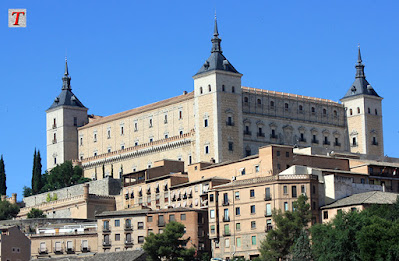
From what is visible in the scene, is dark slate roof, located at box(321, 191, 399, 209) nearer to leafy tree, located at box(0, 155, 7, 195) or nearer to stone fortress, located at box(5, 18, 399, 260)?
stone fortress, located at box(5, 18, 399, 260)

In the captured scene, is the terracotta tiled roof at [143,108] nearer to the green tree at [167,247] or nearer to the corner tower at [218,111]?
the corner tower at [218,111]

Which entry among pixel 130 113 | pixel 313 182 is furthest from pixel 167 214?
pixel 130 113

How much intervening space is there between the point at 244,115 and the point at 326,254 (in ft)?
139

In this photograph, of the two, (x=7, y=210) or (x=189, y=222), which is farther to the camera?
(x=7, y=210)

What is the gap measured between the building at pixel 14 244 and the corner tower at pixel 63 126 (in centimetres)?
4118

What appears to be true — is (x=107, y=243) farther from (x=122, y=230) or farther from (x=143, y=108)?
(x=143, y=108)

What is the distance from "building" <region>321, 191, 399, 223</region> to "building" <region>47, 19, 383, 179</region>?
27.4 metres

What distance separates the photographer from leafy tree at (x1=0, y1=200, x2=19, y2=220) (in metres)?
113

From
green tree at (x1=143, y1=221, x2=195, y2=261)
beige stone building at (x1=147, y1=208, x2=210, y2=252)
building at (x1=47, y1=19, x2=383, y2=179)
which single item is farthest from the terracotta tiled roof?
green tree at (x1=143, y1=221, x2=195, y2=261)

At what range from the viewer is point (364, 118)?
402 ft

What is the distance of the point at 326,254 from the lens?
71.8 metres

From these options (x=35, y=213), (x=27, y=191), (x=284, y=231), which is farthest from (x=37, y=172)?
(x=284, y=231)

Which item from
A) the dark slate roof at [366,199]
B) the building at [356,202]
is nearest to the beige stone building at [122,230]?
the building at [356,202]

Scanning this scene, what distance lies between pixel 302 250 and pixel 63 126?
6366cm
